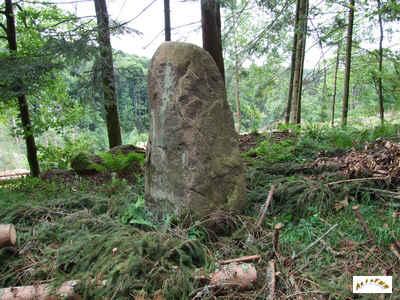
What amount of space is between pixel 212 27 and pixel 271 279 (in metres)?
5.80

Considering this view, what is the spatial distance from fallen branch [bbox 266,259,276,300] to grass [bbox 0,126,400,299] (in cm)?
6

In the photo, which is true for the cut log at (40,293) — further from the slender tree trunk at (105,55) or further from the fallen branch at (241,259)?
the slender tree trunk at (105,55)

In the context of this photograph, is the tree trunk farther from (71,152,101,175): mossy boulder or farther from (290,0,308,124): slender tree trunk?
(71,152,101,175): mossy boulder

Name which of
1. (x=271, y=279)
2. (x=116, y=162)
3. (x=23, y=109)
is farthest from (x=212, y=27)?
(x=271, y=279)

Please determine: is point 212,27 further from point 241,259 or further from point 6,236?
point 6,236

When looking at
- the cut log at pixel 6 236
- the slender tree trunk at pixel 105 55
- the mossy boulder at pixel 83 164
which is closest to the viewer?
the cut log at pixel 6 236

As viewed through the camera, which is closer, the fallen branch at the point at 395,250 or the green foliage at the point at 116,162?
the fallen branch at the point at 395,250

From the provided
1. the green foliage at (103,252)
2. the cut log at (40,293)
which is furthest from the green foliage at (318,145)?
the cut log at (40,293)

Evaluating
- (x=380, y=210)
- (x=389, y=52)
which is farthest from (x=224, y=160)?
(x=389, y=52)

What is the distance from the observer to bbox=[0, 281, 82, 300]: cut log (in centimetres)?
239

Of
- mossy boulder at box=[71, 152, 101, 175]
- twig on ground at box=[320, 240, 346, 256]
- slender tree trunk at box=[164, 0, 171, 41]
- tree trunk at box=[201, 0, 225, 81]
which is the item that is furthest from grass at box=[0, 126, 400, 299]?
slender tree trunk at box=[164, 0, 171, 41]

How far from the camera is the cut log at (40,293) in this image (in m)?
2.39

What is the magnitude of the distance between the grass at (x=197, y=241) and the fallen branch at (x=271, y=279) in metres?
0.06

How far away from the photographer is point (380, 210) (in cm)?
318
